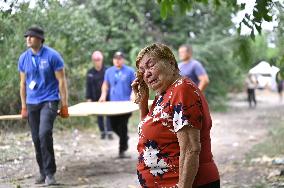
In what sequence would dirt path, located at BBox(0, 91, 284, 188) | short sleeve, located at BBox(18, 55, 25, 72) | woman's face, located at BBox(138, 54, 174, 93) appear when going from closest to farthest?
woman's face, located at BBox(138, 54, 174, 93) → short sleeve, located at BBox(18, 55, 25, 72) → dirt path, located at BBox(0, 91, 284, 188)

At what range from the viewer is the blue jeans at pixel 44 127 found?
7160 millimetres

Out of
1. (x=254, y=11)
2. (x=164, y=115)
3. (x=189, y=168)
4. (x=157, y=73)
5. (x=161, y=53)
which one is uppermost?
(x=254, y=11)

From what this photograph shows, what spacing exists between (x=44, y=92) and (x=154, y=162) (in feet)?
12.8

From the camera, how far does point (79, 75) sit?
13414mm

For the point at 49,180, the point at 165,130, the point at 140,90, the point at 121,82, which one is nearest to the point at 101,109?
the point at 49,180

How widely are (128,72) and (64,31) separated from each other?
6.48ft

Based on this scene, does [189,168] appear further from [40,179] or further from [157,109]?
[40,179]

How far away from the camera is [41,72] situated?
721 cm

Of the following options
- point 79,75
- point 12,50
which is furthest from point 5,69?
point 79,75

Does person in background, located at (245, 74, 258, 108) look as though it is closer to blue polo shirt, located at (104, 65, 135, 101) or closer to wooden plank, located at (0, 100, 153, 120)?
blue polo shirt, located at (104, 65, 135, 101)

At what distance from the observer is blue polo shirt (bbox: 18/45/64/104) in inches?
284

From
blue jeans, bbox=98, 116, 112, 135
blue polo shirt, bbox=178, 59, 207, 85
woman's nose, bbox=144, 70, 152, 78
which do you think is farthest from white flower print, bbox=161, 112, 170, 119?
blue jeans, bbox=98, 116, 112, 135

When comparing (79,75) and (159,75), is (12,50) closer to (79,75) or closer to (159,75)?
(159,75)

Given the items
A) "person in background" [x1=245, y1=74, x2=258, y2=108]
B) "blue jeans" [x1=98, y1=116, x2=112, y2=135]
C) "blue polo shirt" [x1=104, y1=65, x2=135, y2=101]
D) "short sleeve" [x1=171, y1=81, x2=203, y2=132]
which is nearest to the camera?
"short sleeve" [x1=171, y1=81, x2=203, y2=132]
